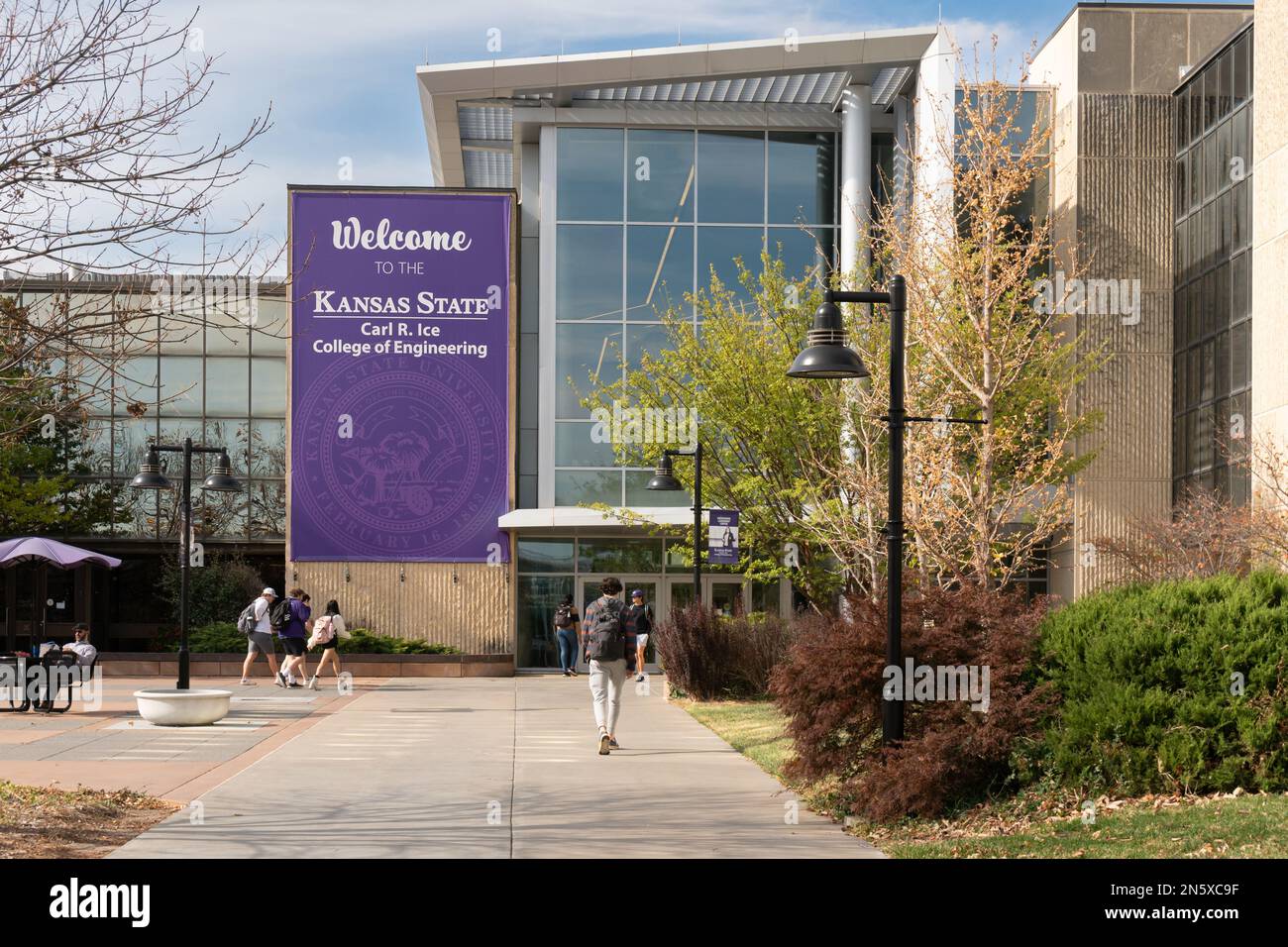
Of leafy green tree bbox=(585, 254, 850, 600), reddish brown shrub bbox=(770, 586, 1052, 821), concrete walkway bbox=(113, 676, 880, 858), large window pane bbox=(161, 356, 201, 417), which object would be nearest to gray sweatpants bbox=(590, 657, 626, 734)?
concrete walkway bbox=(113, 676, 880, 858)

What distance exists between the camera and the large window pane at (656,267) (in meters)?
36.0

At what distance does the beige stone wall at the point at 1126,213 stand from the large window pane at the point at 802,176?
236 inches

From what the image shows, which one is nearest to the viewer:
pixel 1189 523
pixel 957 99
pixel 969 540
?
pixel 969 540

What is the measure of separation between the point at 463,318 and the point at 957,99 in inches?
530

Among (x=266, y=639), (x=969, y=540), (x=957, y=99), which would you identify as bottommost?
(x=266, y=639)

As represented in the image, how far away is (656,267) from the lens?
36.0 m

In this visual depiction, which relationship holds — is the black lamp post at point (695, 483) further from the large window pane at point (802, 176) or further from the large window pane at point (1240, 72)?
the large window pane at point (1240, 72)

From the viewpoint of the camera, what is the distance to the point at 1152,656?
398 inches

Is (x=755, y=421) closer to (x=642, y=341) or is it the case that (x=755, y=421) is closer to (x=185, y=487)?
(x=185, y=487)

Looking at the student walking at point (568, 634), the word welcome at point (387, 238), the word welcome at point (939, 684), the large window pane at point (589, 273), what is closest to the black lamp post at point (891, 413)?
the word welcome at point (939, 684)

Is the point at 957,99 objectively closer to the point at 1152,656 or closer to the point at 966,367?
the point at 966,367

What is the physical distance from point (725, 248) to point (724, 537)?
48.0 ft
